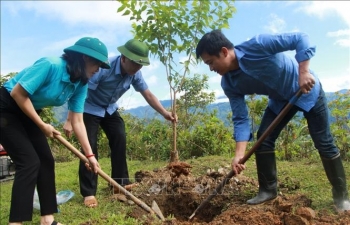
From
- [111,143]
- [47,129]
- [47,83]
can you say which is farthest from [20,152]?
[111,143]

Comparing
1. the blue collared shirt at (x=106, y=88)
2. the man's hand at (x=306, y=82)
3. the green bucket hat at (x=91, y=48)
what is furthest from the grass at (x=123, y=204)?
the green bucket hat at (x=91, y=48)

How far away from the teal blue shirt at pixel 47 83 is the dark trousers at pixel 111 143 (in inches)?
40.8

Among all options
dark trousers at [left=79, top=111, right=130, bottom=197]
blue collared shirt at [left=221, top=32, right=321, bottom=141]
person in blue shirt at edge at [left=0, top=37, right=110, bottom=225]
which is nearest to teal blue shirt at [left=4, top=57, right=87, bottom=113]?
person in blue shirt at edge at [left=0, top=37, right=110, bottom=225]

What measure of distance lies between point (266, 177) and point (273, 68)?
110cm

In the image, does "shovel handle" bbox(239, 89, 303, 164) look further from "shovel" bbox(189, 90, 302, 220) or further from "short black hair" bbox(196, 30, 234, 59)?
"short black hair" bbox(196, 30, 234, 59)

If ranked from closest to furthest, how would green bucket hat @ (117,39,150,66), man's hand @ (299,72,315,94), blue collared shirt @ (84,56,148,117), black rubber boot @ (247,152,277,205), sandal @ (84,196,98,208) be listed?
man's hand @ (299,72,315,94) < black rubber boot @ (247,152,277,205) < green bucket hat @ (117,39,150,66) < sandal @ (84,196,98,208) < blue collared shirt @ (84,56,148,117)

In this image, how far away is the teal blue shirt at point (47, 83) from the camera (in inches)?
117

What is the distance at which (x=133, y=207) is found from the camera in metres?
3.92

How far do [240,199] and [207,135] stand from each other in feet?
10.5

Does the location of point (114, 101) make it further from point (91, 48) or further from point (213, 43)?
point (213, 43)

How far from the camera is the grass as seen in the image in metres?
3.58

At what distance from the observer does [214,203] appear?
4.12 meters

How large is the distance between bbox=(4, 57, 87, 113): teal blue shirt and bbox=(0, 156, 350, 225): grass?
109 cm

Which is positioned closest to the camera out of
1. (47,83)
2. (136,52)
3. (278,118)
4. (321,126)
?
(47,83)
